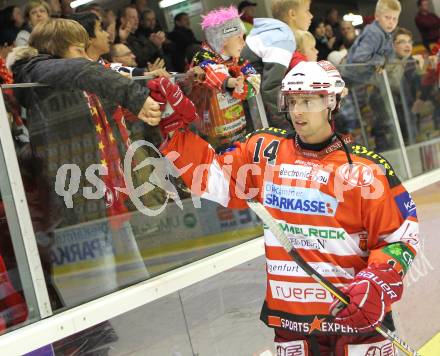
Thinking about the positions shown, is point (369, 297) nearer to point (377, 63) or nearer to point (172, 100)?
point (172, 100)

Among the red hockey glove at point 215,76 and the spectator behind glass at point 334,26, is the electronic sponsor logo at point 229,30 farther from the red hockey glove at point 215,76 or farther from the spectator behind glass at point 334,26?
the spectator behind glass at point 334,26

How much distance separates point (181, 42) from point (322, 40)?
5.44 ft

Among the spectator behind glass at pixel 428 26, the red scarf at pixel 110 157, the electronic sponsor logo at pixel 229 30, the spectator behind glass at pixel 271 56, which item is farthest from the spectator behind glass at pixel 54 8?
the spectator behind glass at pixel 428 26

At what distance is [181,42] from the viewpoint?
5344 millimetres

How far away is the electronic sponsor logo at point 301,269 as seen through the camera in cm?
215

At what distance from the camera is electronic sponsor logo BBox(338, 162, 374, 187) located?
82.9 inches

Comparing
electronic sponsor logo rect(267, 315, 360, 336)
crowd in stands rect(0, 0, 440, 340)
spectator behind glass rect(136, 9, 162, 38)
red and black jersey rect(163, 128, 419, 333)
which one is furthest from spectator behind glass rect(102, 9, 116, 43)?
Result: electronic sponsor logo rect(267, 315, 360, 336)

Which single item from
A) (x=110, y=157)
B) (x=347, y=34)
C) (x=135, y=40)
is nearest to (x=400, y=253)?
(x=110, y=157)

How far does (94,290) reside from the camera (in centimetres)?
227

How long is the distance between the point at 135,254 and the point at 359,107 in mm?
2265

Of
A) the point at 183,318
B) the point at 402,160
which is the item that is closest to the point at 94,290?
the point at 183,318

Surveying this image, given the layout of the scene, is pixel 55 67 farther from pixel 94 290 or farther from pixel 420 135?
pixel 420 135

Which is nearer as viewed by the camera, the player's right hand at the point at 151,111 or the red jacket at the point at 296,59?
the player's right hand at the point at 151,111

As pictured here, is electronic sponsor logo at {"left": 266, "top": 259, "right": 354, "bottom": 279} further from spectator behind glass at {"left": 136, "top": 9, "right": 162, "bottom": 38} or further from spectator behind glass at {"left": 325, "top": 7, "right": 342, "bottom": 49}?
spectator behind glass at {"left": 325, "top": 7, "right": 342, "bottom": 49}
